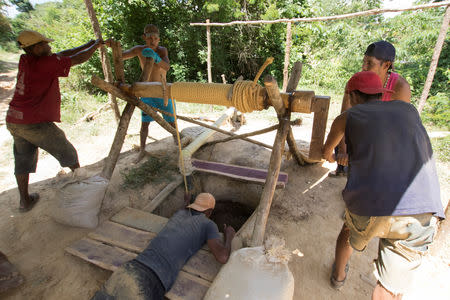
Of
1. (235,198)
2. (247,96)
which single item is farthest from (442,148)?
(247,96)

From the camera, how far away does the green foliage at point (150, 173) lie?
3461 millimetres

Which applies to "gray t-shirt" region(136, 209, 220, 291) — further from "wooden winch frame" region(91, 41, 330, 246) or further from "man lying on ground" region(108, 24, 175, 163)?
"man lying on ground" region(108, 24, 175, 163)

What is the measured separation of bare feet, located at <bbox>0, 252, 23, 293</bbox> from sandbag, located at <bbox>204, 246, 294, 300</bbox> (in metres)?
1.72

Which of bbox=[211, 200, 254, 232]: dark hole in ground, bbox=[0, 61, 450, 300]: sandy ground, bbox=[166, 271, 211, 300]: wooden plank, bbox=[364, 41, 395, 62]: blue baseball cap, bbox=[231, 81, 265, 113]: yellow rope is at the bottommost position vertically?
bbox=[211, 200, 254, 232]: dark hole in ground

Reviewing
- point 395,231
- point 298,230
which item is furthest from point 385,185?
point 298,230

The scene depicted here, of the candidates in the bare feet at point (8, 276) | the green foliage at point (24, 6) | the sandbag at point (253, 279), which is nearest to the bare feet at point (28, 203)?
the bare feet at point (8, 276)

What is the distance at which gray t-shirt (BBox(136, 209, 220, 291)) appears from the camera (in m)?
1.83

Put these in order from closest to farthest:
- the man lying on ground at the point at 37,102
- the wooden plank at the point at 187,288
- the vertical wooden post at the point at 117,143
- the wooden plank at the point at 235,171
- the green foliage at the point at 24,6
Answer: the wooden plank at the point at 187,288 → the man lying on ground at the point at 37,102 → the vertical wooden post at the point at 117,143 → the wooden plank at the point at 235,171 → the green foliage at the point at 24,6

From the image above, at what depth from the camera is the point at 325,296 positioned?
2.02m

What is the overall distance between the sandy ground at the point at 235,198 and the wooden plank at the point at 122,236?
0.25 m

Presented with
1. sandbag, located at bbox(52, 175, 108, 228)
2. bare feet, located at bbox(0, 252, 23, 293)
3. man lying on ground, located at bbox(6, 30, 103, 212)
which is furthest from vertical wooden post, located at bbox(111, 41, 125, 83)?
bare feet, located at bbox(0, 252, 23, 293)

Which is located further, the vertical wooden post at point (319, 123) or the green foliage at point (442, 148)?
the green foliage at point (442, 148)

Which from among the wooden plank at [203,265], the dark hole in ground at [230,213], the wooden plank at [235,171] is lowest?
the dark hole in ground at [230,213]

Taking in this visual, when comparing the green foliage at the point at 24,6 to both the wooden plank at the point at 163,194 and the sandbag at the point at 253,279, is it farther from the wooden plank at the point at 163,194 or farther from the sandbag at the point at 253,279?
the sandbag at the point at 253,279
